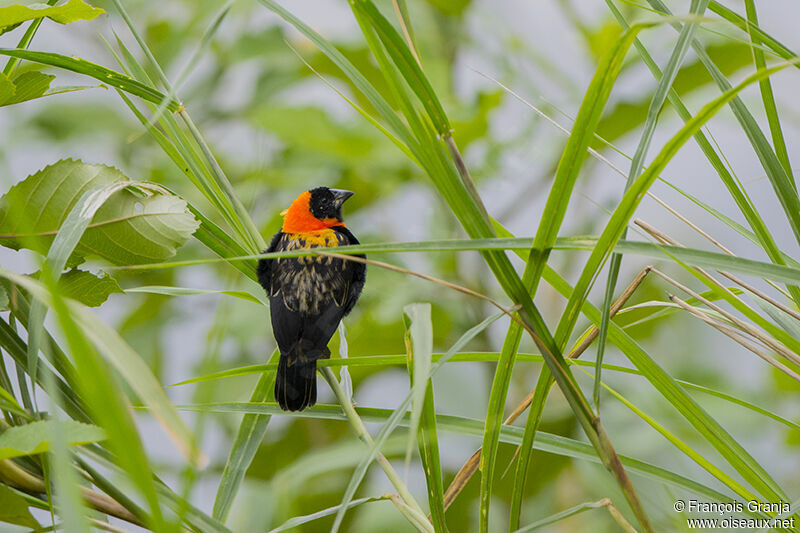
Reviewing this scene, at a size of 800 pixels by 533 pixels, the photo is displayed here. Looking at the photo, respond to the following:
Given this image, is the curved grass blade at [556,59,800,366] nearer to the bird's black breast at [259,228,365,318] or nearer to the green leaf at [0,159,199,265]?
the green leaf at [0,159,199,265]

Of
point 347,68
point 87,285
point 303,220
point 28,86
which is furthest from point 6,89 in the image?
point 303,220

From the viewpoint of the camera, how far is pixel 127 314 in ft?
6.84

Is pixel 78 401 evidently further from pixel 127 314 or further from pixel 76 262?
pixel 127 314

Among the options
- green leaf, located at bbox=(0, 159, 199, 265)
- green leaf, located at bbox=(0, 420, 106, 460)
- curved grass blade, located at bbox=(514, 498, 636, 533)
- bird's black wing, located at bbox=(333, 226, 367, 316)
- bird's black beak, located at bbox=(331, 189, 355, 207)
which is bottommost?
curved grass blade, located at bbox=(514, 498, 636, 533)

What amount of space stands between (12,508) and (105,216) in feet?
0.85

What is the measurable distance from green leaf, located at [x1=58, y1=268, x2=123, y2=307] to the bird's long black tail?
0.33m

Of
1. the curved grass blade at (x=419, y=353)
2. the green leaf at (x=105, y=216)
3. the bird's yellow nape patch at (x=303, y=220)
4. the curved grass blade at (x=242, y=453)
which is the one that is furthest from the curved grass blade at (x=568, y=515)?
the bird's yellow nape patch at (x=303, y=220)

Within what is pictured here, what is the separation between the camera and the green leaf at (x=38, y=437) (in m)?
0.47

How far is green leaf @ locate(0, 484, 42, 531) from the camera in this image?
1.82 feet

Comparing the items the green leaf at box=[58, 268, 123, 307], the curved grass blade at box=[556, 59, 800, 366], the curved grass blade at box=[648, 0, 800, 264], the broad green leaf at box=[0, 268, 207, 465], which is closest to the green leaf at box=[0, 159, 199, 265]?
the green leaf at box=[58, 268, 123, 307]

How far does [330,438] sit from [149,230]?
1340 millimetres

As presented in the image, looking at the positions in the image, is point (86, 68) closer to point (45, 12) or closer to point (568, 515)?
point (45, 12)

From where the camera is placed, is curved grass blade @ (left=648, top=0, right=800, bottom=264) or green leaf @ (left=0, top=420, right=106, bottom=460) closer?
green leaf @ (left=0, top=420, right=106, bottom=460)

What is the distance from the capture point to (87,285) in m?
0.65
